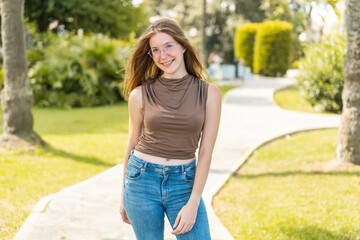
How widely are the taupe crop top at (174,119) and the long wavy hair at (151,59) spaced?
8.2 inches

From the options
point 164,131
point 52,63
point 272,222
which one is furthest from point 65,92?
point 164,131

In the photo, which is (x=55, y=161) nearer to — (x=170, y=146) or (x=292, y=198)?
(x=292, y=198)

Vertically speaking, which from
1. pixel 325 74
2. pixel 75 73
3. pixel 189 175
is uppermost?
pixel 189 175

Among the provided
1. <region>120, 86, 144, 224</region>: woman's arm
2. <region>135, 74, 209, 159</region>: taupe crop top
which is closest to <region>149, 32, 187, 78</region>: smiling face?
<region>135, 74, 209, 159</region>: taupe crop top

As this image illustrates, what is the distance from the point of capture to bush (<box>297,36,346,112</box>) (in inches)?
505

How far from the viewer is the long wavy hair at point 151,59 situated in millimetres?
2465

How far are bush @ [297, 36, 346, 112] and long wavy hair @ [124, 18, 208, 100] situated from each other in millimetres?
11118

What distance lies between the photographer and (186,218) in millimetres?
2262

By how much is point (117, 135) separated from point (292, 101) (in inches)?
335

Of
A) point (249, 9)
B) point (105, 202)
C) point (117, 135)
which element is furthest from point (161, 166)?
point (249, 9)

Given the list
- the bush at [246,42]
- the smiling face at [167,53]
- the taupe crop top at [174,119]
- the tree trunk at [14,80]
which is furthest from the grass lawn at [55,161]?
the bush at [246,42]

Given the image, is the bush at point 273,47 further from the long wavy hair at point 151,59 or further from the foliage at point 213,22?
the long wavy hair at point 151,59

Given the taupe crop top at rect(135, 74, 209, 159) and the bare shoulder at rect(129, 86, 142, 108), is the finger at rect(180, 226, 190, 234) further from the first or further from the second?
the bare shoulder at rect(129, 86, 142, 108)

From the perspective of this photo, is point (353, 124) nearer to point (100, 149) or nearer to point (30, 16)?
point (100, 149)
